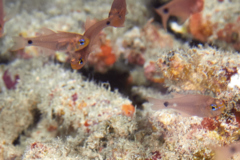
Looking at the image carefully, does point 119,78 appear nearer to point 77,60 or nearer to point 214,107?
point 77,60

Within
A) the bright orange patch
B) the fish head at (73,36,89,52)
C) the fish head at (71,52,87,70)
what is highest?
the fish head at (73,36,89,52)

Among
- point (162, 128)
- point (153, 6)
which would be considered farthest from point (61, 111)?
point (153, 6)

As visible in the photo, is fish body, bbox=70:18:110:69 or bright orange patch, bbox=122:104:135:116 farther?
bright orange patch, bbox=122:104:135:116

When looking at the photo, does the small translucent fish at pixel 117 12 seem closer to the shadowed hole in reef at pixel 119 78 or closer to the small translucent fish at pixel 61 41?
the small translucent fish at pixel 61 41

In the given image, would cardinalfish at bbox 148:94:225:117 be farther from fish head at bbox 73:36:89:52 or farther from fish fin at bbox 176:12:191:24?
fish fin at bbox 176:12:191:24

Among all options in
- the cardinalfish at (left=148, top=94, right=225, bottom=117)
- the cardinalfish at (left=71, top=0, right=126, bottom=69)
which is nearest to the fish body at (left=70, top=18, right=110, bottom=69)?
the cardinalfish at (left=71, top=0, right=126, bottom=69)

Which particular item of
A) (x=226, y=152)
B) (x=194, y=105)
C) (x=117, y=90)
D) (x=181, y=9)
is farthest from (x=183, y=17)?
(x=226, y=152)
